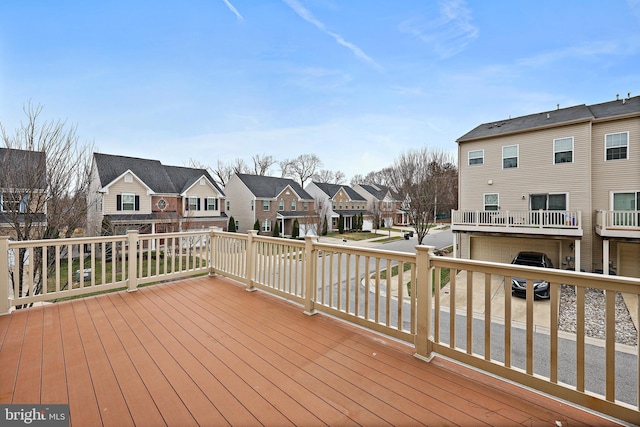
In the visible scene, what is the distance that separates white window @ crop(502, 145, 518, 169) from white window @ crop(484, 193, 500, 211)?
4.18 feet

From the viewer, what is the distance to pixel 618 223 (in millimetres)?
9273

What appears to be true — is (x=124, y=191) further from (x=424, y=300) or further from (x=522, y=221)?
(x=522, y=221)

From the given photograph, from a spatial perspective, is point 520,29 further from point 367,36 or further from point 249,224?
point 249,224

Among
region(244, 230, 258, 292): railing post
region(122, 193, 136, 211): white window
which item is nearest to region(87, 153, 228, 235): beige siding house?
region(122, 193, 136, 211): white window

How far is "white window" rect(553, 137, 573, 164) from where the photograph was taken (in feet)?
34.1

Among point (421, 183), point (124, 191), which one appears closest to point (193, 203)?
point (124, 191)

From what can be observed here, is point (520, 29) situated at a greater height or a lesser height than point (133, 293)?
greater

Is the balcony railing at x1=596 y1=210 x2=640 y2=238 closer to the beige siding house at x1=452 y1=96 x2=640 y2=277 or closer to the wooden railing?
the beige siding house at x1=452 y1=96 x2=640 y2=277

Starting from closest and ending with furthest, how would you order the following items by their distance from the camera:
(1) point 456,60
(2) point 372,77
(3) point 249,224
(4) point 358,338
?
1. (4) point 358,338
2. (1) point 456,60
3. (2) point 372,77
4. (3) point 249,224

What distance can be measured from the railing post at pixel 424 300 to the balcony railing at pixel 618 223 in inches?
417

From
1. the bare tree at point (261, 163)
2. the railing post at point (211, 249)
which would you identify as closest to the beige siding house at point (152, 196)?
the railing post at point (211, 249)

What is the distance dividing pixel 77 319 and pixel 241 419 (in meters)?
2.82

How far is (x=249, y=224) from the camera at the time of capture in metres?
22.9

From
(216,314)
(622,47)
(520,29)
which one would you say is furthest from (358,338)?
(622,47)
